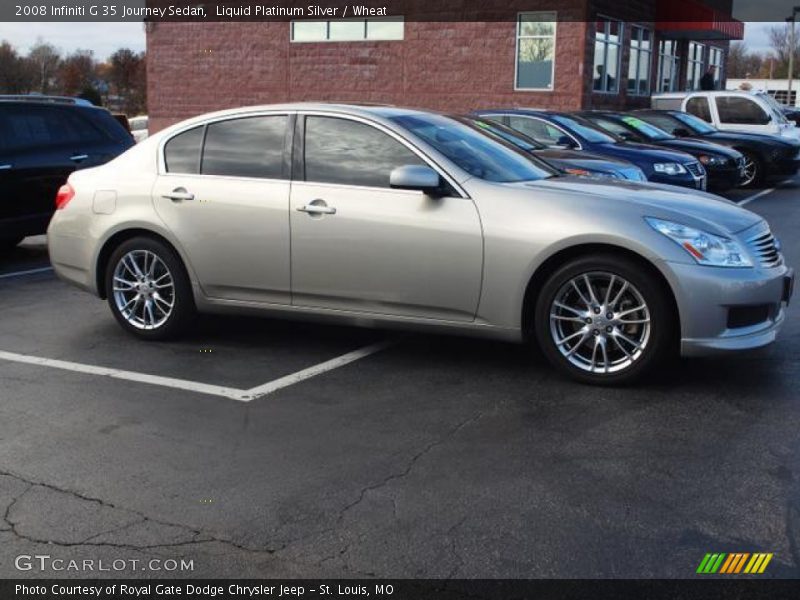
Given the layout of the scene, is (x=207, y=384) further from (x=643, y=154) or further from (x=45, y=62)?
(x=45, y=62)

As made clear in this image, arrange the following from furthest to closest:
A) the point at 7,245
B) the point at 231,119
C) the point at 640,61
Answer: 1. the point at 640,61
2. the point at 7,245
3. the point at 231,119

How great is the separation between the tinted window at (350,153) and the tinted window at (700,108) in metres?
15.7

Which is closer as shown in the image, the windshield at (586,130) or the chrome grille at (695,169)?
the chrome grille at (695,169)

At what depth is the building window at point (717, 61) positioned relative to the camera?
38.1m

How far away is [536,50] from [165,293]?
22.7 metres

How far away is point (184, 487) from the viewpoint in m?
3.98

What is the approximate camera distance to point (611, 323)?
5191 mm

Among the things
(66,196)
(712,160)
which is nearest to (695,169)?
(712,160)

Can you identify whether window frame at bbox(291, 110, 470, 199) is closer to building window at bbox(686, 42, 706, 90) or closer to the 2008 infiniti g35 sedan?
the 2008 infiniti g35 sedan

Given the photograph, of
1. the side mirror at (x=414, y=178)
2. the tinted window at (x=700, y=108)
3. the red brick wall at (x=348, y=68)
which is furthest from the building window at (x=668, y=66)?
the side mirror at (x=414, y=178)

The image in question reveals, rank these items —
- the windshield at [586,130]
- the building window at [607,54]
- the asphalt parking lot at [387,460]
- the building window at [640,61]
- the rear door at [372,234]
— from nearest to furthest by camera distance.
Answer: the asphalt parking lot at [387,460] < the rear door at [372,234] < the windshield at [586,130] < the building window at [607,54] < the building window at [640,61]

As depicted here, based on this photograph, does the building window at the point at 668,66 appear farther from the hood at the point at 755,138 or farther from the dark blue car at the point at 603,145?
the dark blue car at the point at 603,145

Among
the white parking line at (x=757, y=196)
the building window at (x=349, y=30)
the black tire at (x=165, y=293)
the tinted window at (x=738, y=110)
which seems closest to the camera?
the black tire at (x=165, y=293)

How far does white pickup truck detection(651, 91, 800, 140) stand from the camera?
19.3m
